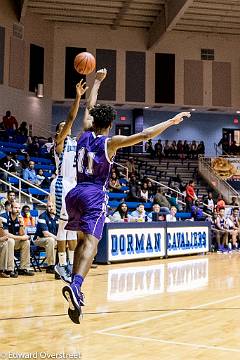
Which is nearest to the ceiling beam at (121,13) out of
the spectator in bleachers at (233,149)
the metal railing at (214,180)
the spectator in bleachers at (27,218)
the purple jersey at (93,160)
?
the metal railing at (214,180)

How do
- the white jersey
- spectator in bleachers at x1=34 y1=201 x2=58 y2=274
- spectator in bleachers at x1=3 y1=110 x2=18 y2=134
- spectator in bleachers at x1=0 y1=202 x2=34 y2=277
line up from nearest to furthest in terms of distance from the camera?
the white jersey, spectator in bleachers at x1=0 y1=202 x2=34 y2=277, spectator in bleachers at x1=34 y1=201 x2=58 y2=274, spectator in bleachers at x1=3 y1=110 x2=18 y2=134

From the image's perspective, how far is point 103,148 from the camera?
465 centimetres

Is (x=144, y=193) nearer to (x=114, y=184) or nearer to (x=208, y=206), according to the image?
(x=114, y=184)

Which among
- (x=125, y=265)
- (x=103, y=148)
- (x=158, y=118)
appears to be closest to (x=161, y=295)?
(x=103, y=148)

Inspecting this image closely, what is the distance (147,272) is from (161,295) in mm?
3014

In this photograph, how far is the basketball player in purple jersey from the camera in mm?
4559

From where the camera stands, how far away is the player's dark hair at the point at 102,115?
471cm

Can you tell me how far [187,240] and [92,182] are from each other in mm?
10707

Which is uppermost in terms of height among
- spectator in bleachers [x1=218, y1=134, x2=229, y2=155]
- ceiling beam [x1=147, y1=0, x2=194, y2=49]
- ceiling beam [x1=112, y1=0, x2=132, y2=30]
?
ceiling beam [x1=112, y1=0, x2=132, y2=30]

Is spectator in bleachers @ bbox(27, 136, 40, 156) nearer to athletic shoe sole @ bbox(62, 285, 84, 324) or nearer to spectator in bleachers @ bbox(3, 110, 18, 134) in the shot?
spectator in bleachers @ bbox(3, 110, 18, 134)

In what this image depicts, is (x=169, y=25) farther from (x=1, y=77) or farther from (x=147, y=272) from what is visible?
(x=147, y=272)

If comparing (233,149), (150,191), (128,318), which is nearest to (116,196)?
(150,191)

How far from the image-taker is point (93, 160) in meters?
4.66

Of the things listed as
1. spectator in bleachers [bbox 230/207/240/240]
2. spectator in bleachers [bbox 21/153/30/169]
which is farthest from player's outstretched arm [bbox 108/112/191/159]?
spectator in bleachers [bbox 230/207/240/240]
